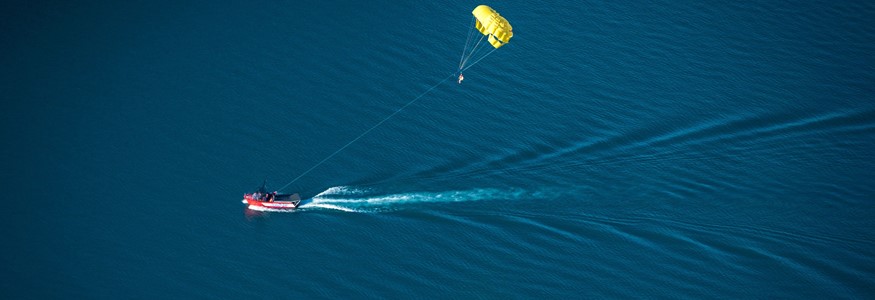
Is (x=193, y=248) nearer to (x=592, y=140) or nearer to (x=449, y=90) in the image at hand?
(x=449, y=90)

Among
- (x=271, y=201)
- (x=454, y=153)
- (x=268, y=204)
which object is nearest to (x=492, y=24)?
(x=454, y=153)

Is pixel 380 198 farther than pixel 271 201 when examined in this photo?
Yes

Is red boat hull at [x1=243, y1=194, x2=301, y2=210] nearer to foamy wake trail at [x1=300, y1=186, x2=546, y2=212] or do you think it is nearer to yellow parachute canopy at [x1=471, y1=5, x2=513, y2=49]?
foamy wake trail at [x1=300, y1=186, x2=546, y2=212]

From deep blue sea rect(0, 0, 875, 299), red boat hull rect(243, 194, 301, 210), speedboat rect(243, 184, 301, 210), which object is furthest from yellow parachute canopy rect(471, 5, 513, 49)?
red boat hull rect(243, 194, 301, 210)

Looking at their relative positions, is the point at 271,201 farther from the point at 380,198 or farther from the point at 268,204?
the point at 380,198

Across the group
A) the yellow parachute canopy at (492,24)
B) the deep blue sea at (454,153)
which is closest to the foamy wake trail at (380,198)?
the deep blue sea at (454,153)

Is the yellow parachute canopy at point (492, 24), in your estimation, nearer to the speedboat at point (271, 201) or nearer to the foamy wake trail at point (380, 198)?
the foamy wake trail at point (380, 198)

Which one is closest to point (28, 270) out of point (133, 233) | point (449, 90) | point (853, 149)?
point (133, 233)
